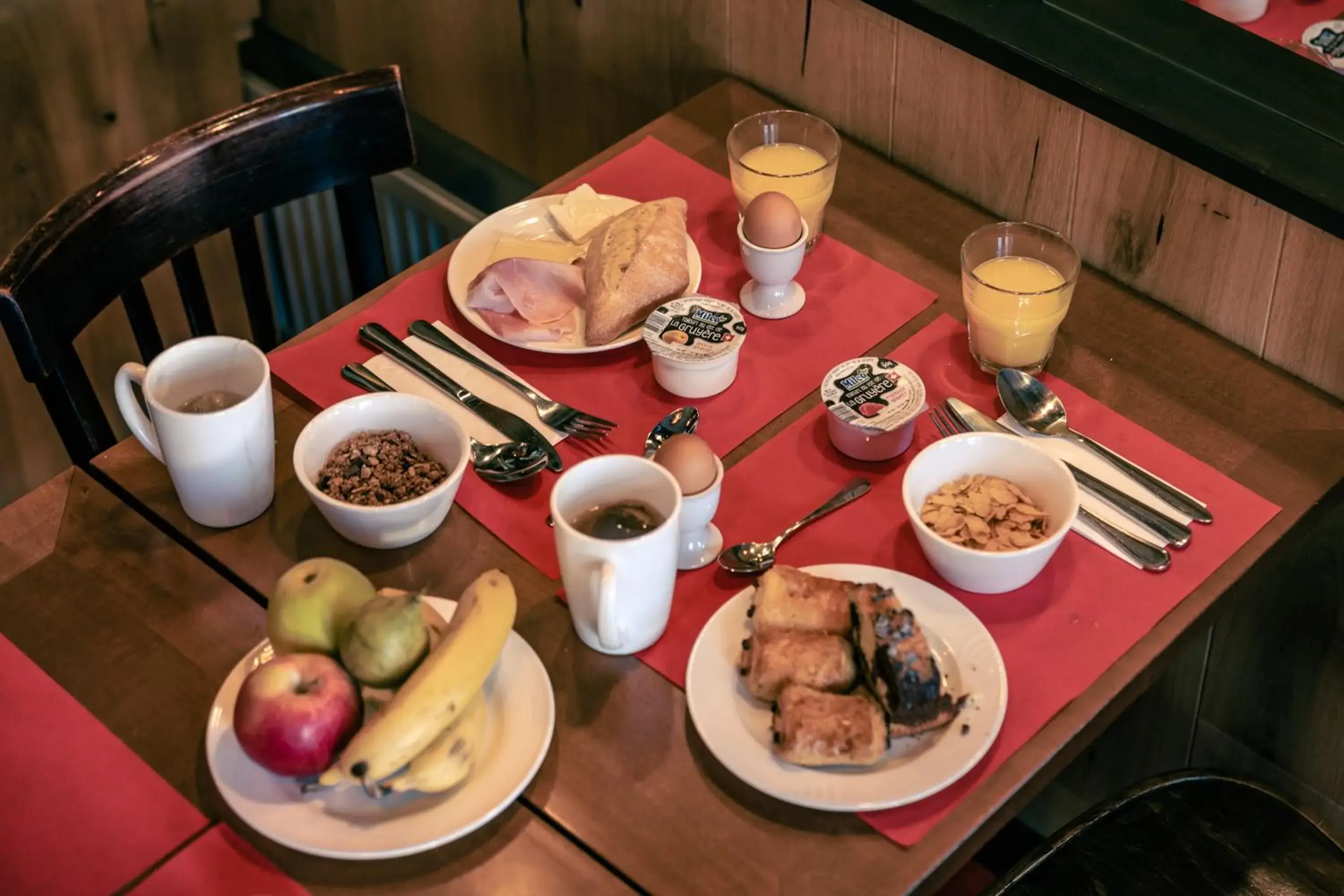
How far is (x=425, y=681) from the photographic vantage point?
966 mm

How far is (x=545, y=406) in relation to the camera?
133 cm

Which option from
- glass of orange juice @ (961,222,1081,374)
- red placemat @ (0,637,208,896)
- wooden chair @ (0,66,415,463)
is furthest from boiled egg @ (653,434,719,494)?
wooden chair @ (0,66,415,463)

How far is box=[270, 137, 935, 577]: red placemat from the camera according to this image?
4.17ft

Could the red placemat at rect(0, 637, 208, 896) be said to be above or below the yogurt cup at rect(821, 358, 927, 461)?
below

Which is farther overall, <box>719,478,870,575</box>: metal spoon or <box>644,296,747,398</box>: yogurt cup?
<box>644,296,747,398</box>: yogurt cup

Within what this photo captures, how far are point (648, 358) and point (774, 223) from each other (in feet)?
0.61

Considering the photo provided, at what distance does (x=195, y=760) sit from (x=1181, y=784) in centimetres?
99

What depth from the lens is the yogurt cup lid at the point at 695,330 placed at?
1307 mm

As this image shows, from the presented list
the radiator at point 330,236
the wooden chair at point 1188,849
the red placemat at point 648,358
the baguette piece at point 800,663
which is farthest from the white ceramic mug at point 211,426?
the radiator at point 330,236

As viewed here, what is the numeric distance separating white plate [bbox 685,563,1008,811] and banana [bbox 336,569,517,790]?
170mm

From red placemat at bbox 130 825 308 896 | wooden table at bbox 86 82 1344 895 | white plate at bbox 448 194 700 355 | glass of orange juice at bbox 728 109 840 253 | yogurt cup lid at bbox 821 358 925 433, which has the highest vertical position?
glass of orange juice at bbox 728 109 840 253

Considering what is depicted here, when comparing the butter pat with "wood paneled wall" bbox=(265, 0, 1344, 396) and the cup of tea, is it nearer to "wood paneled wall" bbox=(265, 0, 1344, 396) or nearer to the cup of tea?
"wood paneled wall" bbox=(265, 0, 1344, 396)

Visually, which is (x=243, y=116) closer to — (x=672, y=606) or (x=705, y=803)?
(x=672, y=606)

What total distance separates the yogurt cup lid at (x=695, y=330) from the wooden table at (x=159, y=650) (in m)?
0.44
